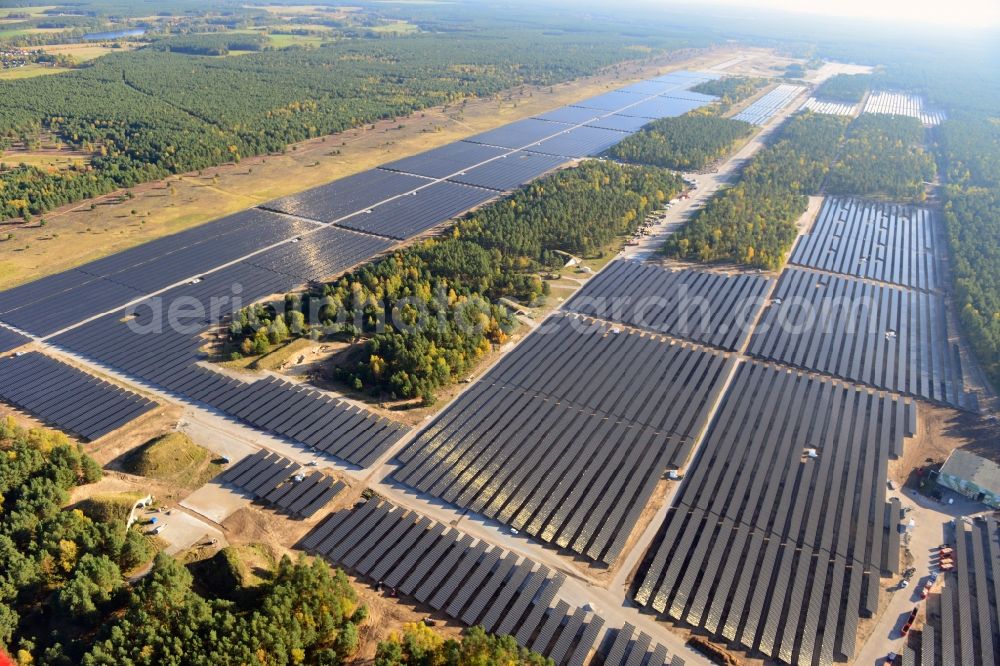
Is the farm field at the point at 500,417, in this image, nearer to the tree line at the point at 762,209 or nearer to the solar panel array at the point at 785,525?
the solar panel array at the point at 785,525

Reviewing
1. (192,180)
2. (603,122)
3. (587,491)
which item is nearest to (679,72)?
(603,122)

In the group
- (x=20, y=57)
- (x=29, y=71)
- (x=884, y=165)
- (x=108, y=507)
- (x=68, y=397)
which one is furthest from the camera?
(x=20, y=57)

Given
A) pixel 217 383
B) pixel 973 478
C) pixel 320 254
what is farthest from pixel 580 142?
pixel 973 478

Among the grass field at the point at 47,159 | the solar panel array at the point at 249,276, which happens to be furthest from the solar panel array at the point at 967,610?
the grass field at the point at 47,159

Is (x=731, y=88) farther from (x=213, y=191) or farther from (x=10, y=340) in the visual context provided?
(x=10, y=340)

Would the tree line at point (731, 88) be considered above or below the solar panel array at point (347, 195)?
above
